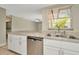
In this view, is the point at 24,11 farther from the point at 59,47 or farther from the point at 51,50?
the point at 59,47

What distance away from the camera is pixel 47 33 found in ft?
11.0

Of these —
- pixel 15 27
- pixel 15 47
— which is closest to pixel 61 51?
pixel 15 47

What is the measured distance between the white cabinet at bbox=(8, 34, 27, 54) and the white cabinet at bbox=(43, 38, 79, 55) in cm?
78

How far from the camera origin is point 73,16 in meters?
3.02

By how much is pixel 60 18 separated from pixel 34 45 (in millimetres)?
1020

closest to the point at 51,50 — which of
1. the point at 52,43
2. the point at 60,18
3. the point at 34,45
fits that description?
the point at 52,43

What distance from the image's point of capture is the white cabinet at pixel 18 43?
3.45 meters

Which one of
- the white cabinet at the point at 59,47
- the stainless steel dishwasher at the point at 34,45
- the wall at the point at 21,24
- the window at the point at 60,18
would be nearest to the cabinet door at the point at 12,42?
the wall at the point at 21,24

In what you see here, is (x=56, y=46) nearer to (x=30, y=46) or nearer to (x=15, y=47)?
(x=30, y=46)

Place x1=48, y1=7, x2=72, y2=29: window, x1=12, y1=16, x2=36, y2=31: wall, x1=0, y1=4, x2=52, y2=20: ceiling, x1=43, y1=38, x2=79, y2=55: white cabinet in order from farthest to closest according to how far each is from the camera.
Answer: x1=12, y1=16, x2=36, y2=31: wall < x1=0, y1=4, x2=52, y2=20: ceiling < x1=48, y1=7, x2=72, y2=29: window < x1=43, y1=38, x2=79, y2=55: white cabinet

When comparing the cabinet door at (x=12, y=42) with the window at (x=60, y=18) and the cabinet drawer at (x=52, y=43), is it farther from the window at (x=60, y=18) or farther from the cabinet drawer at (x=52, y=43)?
the cabinet drawer at (x=52, y=43)

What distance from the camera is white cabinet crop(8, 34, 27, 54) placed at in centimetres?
345

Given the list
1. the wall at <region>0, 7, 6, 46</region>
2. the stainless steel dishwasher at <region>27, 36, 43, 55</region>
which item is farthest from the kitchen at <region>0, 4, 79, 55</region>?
the wall at <region>0, 7, 6, 46</region>

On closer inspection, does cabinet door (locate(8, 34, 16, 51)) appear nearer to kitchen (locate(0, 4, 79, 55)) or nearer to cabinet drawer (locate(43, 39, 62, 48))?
kitchen (locate(0, 4, 79, 55))
